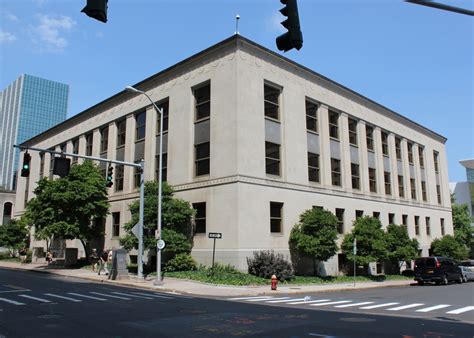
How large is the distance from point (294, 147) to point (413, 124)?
78.5ft

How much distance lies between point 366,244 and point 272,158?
375 inches

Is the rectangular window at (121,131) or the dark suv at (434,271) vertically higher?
the rectangular window at (121,131)

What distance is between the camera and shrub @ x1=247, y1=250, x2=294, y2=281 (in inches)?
1010

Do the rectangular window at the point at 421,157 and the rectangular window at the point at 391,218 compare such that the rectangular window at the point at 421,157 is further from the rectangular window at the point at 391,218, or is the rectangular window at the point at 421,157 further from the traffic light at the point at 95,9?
the traffic light at the point at 95,9

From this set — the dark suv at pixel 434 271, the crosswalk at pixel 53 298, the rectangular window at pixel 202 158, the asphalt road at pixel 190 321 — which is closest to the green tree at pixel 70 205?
the rectangular window at pixel 202 158

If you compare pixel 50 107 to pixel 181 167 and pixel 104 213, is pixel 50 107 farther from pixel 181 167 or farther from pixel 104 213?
pixel 181 167

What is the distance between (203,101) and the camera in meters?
31.3

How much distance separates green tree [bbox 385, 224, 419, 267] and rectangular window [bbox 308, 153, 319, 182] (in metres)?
7.15

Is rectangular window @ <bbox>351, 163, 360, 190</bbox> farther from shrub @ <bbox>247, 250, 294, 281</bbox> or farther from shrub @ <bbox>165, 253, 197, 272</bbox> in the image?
shrub @ <bbox>165, 253, 197, 272</bbox>

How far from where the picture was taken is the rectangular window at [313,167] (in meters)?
33.2

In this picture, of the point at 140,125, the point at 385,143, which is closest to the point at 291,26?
the point at 140,125

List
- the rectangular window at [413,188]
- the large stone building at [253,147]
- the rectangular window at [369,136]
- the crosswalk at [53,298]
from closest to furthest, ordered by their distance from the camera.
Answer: the crosswalk at [53,298]
the large stone building at [253,147]
the rectangular window at [369,136]
the rectangular window at [413,188]

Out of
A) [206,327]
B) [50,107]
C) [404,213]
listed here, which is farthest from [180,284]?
[50,107]

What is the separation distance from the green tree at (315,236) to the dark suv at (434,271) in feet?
24.0
